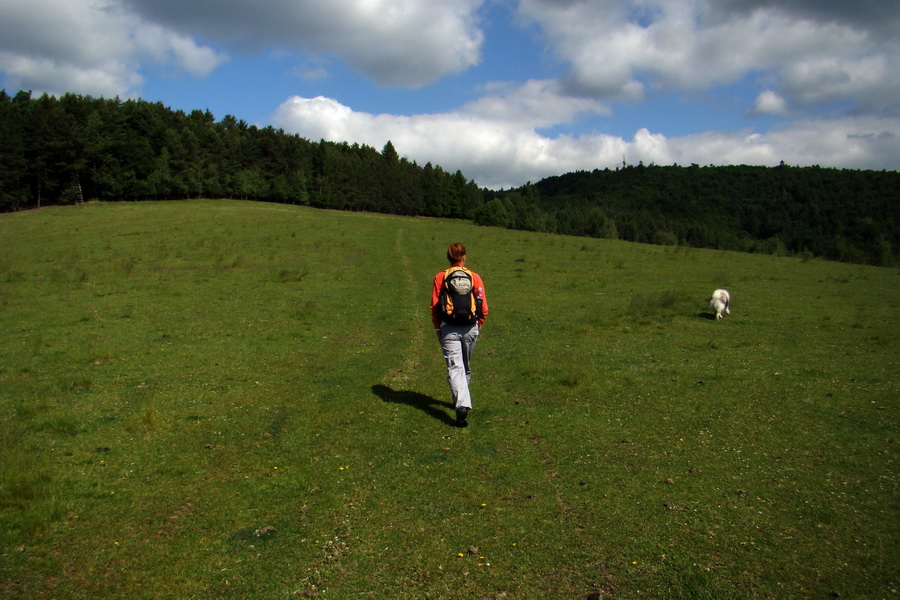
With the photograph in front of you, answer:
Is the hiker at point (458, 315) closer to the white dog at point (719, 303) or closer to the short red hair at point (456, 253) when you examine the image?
Result: the short red hair at point (456, 253)

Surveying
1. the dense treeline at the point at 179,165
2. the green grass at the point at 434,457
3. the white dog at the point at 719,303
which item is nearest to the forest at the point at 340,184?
the dense treeline at the point at 179,165

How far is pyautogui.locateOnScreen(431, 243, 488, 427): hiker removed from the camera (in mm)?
7949

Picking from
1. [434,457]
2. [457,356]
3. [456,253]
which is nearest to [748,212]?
[456,253]

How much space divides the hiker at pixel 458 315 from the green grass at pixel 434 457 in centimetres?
71

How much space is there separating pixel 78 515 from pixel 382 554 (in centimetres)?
347

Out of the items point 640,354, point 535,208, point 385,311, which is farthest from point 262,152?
point 640,354

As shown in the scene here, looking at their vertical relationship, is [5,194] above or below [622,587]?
above

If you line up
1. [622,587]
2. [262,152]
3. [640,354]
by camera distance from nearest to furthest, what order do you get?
1. [622,587]
2. [640,354]
3. [262,152]

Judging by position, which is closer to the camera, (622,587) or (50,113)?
(622,587)

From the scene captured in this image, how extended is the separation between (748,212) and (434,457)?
161169mm

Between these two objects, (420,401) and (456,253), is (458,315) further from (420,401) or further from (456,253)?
(420,401)

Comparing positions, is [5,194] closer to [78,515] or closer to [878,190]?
[78,515]

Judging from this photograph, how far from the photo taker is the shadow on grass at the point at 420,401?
8.95 metres

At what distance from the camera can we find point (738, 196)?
15588 centimetres
